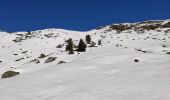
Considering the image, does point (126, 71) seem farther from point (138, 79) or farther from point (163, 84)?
point (163, 84)

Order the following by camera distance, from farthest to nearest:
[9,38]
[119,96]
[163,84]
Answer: [9,38], [163,84], [119,96]

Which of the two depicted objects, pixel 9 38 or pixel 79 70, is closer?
pixel 79 70

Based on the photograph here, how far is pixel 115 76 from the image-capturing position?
603 inches

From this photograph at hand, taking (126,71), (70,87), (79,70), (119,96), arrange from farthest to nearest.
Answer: (79,70) → (126,71) → (70,87) → (119,96)

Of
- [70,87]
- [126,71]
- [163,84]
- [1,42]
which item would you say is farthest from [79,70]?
[1,42]

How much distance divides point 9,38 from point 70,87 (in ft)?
211

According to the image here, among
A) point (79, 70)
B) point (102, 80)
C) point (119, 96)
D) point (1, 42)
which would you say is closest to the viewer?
point (119, 96)

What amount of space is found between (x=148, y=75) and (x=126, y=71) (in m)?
2.06

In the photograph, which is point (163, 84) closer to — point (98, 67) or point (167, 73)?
point (167, 73)

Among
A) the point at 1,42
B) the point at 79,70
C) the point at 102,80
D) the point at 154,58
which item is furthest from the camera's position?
the point at 1,42

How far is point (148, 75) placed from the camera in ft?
48.1

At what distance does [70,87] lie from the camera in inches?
530

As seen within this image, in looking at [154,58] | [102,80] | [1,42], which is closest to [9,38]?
[1,42]

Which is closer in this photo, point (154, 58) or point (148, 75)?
point (148, 75)
